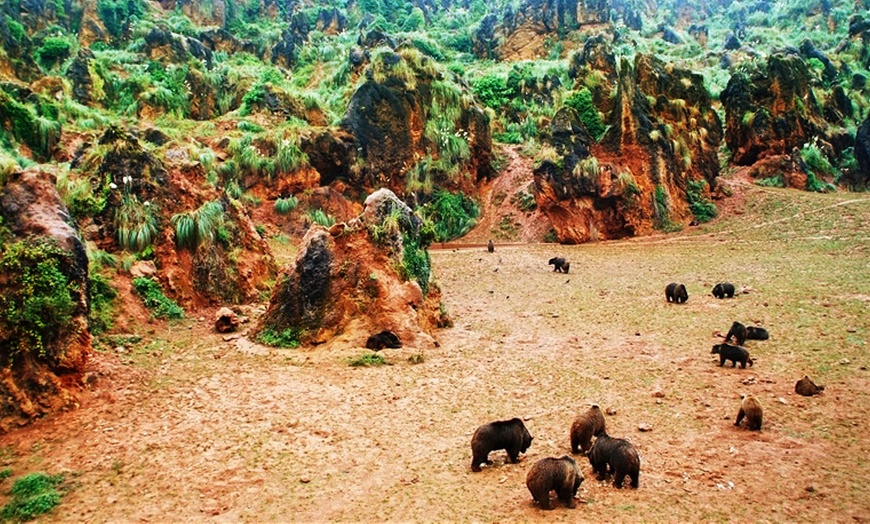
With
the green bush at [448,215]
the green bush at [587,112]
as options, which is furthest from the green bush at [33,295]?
the green bush at [587,112]

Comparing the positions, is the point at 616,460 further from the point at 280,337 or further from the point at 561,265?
the point at 561,265

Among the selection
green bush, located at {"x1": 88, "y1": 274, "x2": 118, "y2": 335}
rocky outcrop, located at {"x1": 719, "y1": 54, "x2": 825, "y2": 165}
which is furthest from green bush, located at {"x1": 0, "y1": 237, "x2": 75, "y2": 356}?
rocky outcrop, located at {"x1": 719, "y1": 54, "x2": 825, "y2": 165}

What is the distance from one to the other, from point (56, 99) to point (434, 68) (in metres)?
22.6

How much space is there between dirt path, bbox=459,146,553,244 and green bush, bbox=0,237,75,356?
86.1 ft

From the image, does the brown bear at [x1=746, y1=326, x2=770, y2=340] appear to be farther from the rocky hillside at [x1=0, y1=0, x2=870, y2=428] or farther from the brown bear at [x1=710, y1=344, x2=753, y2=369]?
the rocky hillside at [x1=0, y1=0, x2=870, y2=428]

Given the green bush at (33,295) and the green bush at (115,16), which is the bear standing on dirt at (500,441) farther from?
the green bush at (115,16)

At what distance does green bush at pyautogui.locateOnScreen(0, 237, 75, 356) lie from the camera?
30.6 feet

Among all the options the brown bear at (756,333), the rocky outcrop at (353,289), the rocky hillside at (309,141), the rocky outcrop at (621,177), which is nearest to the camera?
the brown bear at (756,333)

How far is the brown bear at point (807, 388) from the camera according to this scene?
9938 millimetres

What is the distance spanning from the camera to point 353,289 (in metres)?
14.5

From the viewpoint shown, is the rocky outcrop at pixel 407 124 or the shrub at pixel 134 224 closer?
the shrub at pixel 134 224

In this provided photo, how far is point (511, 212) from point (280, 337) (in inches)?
972

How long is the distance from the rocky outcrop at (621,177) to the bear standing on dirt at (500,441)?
2420cm

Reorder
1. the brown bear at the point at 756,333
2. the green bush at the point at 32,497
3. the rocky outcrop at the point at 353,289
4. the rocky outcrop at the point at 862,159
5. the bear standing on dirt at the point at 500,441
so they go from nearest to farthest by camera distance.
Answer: the green bush at the point at 32,497
the bear standing on dirt at the point at 500,441
the brown bear at the point at 756,333
the rocky outcrop at the point at 353,289
the rocky outcrop at the point at 862,159
